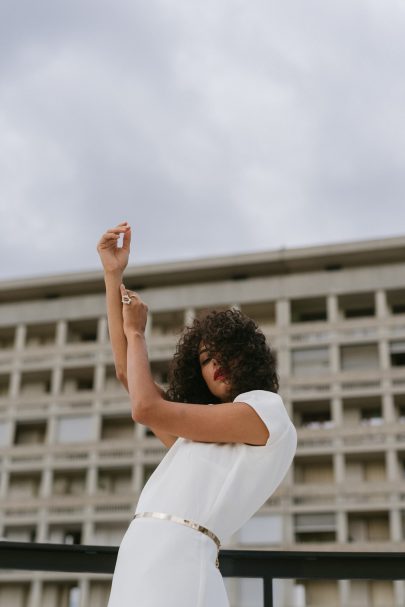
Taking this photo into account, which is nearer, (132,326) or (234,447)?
(234,447)

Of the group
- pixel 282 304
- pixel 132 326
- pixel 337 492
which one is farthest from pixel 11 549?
pixel 282 304

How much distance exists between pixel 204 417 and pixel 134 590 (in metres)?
0.43

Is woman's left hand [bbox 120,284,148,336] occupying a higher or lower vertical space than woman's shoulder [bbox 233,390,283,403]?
higher

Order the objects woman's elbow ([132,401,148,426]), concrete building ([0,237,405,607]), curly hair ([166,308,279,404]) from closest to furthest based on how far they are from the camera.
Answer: woman's elbow ([132,401,148,426])
curly hair ([166,308,279,404])
concrete building ([0,237,405,607])

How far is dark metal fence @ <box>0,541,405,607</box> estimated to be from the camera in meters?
3.04

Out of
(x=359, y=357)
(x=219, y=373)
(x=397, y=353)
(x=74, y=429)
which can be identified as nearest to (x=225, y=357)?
(x=219, y=373)

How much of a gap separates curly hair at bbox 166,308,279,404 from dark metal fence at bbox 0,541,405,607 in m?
0.89

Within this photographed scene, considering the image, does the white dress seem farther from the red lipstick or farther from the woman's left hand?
the woman's left hand

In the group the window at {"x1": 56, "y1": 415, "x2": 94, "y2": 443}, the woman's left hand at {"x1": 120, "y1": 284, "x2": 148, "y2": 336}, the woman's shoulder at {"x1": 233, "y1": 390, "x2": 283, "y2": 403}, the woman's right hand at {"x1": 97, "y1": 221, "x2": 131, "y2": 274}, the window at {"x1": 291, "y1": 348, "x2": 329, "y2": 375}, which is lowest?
the woman's shoulder at {"x1": 233, "y1": 390, "x2": 283, "y2": 403}

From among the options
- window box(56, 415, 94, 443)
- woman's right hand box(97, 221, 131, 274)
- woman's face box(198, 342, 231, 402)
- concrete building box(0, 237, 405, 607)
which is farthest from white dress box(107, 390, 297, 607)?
window box(56, 415, 94, 443)

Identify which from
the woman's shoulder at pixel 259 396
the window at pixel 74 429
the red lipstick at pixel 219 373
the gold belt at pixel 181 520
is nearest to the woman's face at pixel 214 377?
the red lipstick at pixel 219 373

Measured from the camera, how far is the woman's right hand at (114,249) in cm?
259

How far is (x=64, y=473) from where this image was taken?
44625 millimetres

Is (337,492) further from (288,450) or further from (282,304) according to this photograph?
(288,450)
